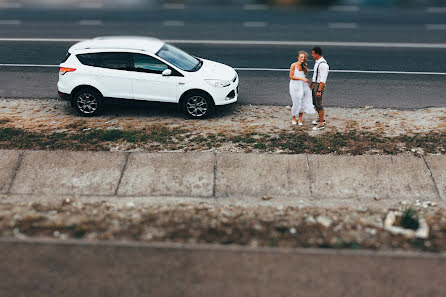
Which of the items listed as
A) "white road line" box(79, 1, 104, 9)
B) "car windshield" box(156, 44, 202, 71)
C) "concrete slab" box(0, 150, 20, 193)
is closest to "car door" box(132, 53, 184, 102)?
"car windshield" box(156, 44, 202, 71)

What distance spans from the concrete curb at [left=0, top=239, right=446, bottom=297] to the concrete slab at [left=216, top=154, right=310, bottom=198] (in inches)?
77.4

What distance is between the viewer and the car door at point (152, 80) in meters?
10.4

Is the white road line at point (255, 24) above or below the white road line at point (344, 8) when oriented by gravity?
below

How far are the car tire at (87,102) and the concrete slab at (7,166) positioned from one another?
2086 mm

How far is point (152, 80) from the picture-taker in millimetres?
10469

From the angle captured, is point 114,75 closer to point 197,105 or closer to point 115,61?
point 115,61

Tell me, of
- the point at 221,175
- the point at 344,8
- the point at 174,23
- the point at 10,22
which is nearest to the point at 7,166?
the point at 221,175

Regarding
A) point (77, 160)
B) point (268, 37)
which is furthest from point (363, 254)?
point (268, 37)

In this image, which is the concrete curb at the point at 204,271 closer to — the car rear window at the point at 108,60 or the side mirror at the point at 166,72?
the side mirror at the point at 166,72

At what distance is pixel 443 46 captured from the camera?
1638 centimetres

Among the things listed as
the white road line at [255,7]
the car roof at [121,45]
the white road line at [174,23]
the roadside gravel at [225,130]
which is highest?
the white road line at [255,7]

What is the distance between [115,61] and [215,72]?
2.28 m

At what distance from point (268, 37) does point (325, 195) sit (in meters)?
10.5

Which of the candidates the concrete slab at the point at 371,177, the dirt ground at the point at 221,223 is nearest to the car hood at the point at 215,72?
the concrete slab at the point at 371,177
